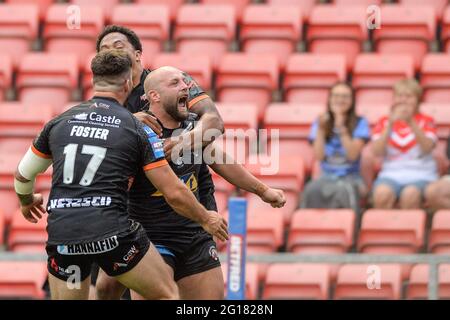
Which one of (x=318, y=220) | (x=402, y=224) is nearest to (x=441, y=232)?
(x=402, y=224)

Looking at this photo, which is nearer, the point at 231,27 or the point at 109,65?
the point at 109,65

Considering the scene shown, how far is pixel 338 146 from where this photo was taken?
11.1m

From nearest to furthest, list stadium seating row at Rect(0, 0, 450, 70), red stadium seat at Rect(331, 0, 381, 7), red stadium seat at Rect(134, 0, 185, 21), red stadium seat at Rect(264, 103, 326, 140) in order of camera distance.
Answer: red stadium seat at Rect(264, 103, 326, 140)
stadium seating row at Rect(0, 0, 450, 70)
red stadium seat at Rect(331, 0, 381, 7)
red stadium seat at Rect(134, 0, 185, 21)

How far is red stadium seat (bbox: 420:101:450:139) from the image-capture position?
11688 mm

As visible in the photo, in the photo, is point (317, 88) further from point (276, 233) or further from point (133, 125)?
point (133, 125)

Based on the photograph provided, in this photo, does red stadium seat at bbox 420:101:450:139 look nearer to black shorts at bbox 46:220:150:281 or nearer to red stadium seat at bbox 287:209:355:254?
red stadium seat at bbox 287:209:355:254

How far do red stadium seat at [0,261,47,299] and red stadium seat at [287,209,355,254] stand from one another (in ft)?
7.00

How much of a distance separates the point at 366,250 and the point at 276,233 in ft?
2.55

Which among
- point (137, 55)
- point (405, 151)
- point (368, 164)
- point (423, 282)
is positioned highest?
point (137, 55)

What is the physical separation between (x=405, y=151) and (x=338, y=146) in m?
0.59

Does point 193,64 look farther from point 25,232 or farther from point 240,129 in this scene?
point 25,232

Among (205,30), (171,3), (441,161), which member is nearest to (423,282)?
(441,161)

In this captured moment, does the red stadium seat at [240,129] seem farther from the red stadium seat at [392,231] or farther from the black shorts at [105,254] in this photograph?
the black shorts at [105,254]

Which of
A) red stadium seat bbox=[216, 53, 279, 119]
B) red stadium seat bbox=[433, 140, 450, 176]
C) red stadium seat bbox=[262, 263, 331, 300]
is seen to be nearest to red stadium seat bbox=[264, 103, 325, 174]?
red stadium seat bbox=[216, 53, 279, 119]
